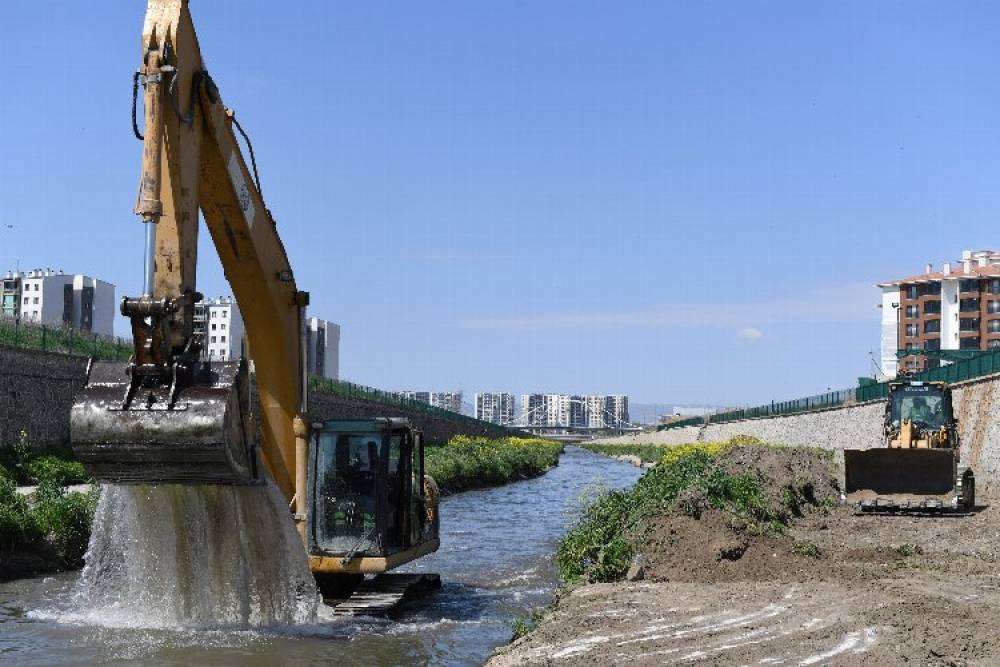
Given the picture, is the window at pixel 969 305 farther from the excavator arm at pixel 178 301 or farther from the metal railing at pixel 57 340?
the excavator arm at pixel 178 301

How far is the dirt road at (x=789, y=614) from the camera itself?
29.2ft

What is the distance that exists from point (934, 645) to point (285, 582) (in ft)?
23.2

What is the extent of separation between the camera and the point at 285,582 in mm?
12758

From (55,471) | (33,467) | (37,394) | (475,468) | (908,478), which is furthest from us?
(475,468)

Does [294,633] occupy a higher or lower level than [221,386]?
lower

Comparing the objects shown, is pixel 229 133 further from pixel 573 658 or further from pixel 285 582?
pixel 573 658

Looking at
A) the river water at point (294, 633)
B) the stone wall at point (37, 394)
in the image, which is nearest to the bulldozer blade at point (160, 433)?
the river water at point (294, 633)

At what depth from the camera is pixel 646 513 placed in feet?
53.7

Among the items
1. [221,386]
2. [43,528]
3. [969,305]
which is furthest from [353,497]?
[969,305]

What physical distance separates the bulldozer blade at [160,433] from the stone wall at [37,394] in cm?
1833

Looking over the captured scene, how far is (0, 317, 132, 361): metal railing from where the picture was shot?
29500 mm

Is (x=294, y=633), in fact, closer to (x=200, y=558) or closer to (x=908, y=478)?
(x=200, y=558)

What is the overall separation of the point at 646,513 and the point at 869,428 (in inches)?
1219

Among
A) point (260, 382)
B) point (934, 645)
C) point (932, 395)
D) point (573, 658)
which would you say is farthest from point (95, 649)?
point (932, 395)
